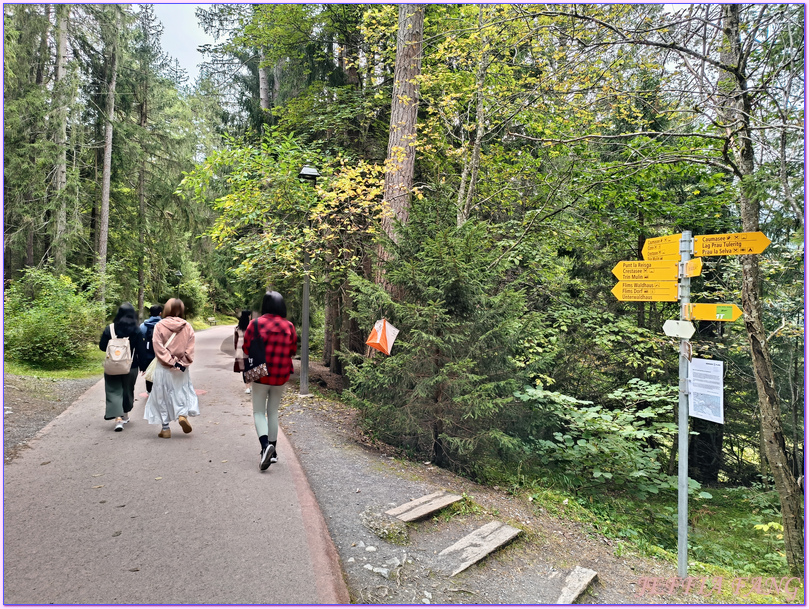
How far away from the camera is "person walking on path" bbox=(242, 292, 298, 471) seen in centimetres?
495

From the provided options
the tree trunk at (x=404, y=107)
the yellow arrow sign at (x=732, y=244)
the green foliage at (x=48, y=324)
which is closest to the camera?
the yellow arrow sign at (x=732, y=244)

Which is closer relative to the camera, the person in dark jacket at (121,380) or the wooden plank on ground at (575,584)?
the wooden plank on ground at (575,584)

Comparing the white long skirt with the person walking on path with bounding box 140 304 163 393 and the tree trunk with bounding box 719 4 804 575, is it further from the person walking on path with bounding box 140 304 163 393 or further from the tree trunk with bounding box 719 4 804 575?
the tree trunk with bounding box 719 4 804 575

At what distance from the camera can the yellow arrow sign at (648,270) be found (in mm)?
3992

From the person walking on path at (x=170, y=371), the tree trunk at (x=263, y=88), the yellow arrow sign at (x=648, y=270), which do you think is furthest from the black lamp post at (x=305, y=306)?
the tree trunk at (x=263, y=88)

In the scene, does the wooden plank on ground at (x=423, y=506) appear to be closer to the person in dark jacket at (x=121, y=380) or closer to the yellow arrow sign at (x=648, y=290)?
the yellow arrow sign at (x=648, y=290)

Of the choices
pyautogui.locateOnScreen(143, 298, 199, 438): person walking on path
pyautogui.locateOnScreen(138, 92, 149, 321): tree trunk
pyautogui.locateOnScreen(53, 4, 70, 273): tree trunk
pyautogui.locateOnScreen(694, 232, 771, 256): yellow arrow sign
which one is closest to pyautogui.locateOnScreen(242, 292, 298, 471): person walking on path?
pyautogui.locateOnScreen(143, 298, 199, 438): person walking on path

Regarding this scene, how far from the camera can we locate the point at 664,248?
13.4 feet

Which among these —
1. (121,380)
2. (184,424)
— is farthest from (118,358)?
(184,424)

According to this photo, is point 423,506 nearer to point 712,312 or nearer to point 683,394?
point 683,394

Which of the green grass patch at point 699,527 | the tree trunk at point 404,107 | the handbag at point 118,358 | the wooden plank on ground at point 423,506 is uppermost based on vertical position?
the tree trunk at point 404,107

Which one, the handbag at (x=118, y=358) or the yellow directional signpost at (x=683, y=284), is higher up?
the yellow directional signpost at (x=683, y=284)

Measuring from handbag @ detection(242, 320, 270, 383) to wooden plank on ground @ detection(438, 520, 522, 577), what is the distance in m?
2.62

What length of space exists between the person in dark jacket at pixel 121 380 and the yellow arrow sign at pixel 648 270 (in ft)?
21.3
